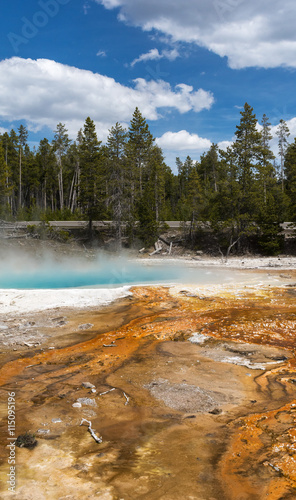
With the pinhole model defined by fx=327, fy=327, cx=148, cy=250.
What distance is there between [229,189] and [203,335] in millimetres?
25027

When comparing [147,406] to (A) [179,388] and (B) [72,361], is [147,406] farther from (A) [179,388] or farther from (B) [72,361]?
(B) [72,361]

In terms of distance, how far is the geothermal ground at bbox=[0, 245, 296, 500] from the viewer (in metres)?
3.61

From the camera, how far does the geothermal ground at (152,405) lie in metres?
3.61

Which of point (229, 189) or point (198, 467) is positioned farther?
point (229, 189)

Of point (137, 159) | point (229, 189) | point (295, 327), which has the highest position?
point (137, 159)

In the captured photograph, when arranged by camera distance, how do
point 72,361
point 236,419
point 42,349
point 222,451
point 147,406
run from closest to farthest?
point 222,451
point 236,419
point 147,406
point 72,361
point 42,349

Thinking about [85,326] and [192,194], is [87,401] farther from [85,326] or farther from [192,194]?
[192,194]

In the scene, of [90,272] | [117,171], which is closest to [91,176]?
[117,171]

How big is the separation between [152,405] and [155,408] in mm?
102

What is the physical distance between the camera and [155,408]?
5.32 meters

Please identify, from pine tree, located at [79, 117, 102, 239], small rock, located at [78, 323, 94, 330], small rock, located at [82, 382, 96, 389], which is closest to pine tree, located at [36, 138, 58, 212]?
pine tree, located at [79, 117, 102, 239]

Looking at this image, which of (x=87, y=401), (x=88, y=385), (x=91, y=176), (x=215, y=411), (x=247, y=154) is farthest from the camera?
(x=91, y=176)

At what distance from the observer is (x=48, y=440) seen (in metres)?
4.37

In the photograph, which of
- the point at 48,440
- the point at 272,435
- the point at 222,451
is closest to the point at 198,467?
the point at 222,451
